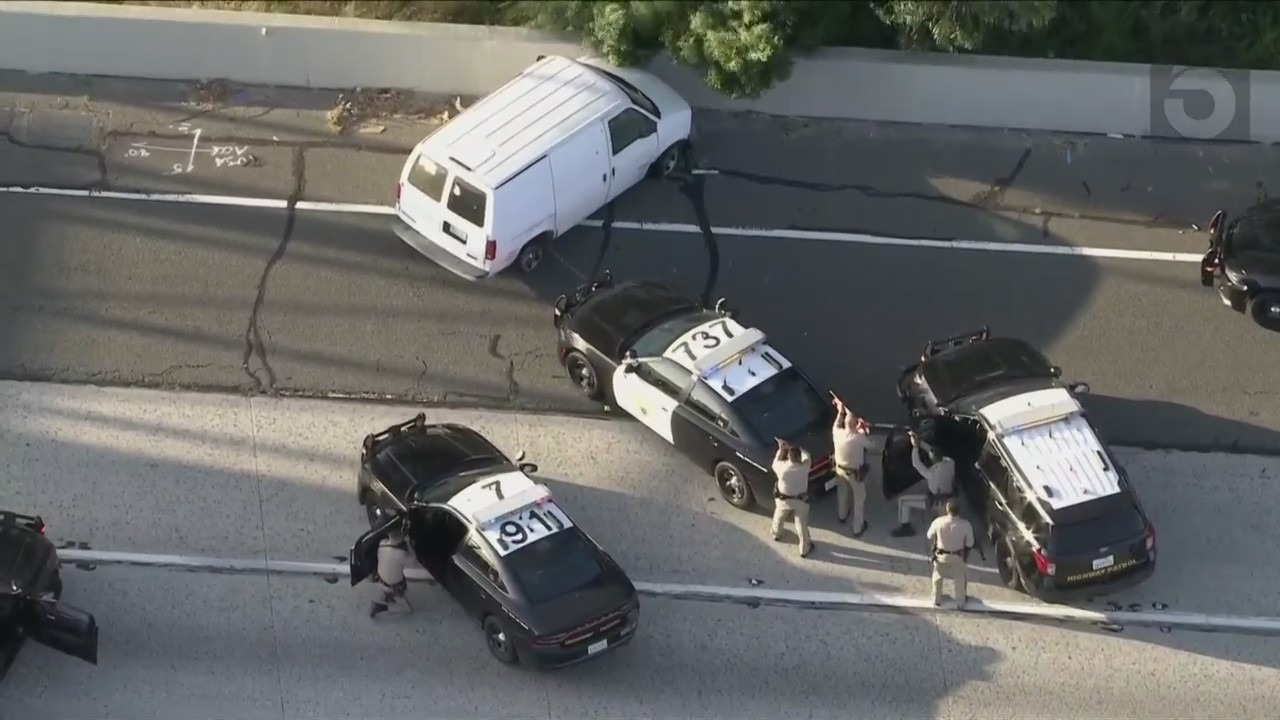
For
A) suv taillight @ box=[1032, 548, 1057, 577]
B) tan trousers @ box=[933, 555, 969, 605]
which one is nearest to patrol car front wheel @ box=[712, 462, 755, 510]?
tan trousers @ box=[933, 555, 969, 605]

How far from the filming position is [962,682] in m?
17.1

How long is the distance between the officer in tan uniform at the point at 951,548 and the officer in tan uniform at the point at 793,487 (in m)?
1.25

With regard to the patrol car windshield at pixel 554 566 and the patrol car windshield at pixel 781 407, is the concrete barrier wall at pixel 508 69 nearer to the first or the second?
the patrol car windshield at pixel 781 407

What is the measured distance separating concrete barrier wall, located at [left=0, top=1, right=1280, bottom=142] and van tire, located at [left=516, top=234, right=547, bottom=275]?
3.17m

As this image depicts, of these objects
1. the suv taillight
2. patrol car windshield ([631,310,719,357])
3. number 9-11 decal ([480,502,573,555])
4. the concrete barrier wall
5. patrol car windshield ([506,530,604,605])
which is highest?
the concrete barrier wall

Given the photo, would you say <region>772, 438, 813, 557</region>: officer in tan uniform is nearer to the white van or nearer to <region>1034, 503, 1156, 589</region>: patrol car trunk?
<region>1034, 503, 1156, 589</region>: patrol car trunk

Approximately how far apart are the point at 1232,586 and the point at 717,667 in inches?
211

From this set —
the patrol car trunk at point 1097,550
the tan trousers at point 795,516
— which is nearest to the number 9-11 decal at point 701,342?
the tan trousers at point 795,516

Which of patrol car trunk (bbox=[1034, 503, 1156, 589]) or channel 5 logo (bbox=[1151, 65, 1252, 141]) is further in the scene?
channel 5 logo (bbox=[1151, 65, 1252, 141])

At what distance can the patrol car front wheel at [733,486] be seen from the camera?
1820cm

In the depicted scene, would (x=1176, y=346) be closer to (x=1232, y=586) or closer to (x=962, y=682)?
(x=1232, y=586)

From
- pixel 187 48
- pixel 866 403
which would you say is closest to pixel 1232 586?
pixel 866 403

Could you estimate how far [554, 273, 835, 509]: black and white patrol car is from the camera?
59.4ft

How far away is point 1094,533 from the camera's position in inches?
674
